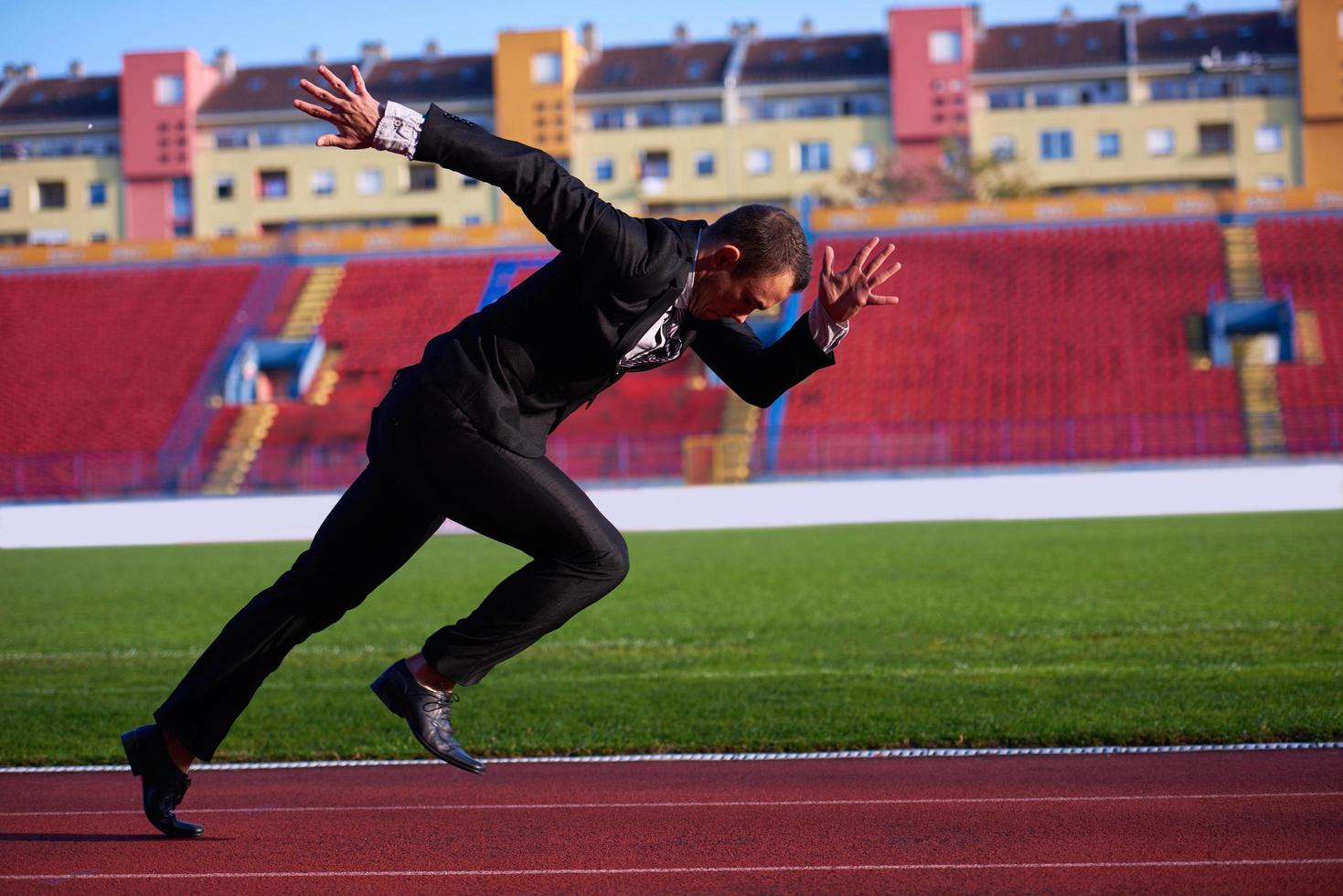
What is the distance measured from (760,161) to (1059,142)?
44.5ft

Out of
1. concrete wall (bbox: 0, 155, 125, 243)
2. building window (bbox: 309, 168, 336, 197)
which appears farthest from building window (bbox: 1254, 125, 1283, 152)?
concrete wall (bbox: 0, 155, 125, 243)

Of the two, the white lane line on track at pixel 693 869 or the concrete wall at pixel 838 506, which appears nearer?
the white lane line on track at pixel 693 869

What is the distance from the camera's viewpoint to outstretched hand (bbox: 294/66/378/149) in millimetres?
4648

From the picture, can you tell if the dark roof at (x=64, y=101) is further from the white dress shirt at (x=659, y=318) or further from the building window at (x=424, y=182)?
the white dress shirt at (x=659, y=318)

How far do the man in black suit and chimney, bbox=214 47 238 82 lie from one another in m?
76.4

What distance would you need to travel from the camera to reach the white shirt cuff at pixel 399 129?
15.2 feet

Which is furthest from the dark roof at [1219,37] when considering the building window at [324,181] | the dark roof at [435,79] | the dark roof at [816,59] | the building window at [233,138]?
the building window at [233,138]

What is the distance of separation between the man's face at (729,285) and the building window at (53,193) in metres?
72.6

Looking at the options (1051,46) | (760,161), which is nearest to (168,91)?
(760,161)

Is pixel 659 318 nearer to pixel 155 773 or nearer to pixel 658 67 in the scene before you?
pixel 155 773

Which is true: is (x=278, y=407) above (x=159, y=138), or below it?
below

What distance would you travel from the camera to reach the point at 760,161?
7138cm

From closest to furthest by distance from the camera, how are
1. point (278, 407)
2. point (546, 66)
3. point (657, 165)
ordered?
point (278, 407), point (546, 66), point (657, 165)

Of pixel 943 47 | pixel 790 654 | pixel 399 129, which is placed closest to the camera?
pixel 399 129
